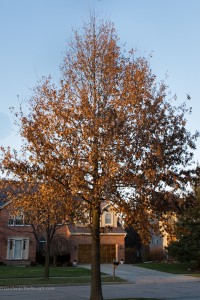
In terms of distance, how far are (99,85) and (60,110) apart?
1890mm

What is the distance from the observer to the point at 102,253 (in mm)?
43219

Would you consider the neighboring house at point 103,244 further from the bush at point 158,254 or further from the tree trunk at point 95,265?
the tree trunk at point 95,265

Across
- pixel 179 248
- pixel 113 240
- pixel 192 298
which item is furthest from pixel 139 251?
pixel 192 298

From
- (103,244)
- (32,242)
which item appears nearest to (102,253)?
(103,244)

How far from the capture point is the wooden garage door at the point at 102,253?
140 ft

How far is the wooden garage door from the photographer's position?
4262 centimetres

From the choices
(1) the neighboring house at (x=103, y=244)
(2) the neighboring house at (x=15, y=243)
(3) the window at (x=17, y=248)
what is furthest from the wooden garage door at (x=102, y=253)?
(3) the window at (x=17, y=248)

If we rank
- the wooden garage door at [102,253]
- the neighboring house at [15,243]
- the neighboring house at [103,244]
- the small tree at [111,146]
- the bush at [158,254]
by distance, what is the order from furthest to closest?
1. the bush at [158,254]
2. the wooden garage door at [102,253]
3. the neighboring house at [103,244]
4. the neighboring house at [15,243]
5. the small tree at [111,146]

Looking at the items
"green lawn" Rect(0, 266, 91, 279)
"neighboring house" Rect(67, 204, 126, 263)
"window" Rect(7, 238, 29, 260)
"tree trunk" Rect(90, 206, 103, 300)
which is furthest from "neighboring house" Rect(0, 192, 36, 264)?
"tree trunk" Rect(90, 206, 103, 300)

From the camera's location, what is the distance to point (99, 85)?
554 inches

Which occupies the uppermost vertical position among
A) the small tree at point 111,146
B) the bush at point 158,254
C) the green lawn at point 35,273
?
the small tree at point 111,146

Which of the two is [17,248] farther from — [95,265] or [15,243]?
[95,265]

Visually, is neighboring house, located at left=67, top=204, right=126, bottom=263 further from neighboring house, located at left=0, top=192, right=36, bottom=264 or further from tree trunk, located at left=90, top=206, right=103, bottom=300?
tree trunk, located at left=90, top=206, right=103, bottom=300

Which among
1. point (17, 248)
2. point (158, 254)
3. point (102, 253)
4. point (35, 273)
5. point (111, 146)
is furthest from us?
point (158, 254)
